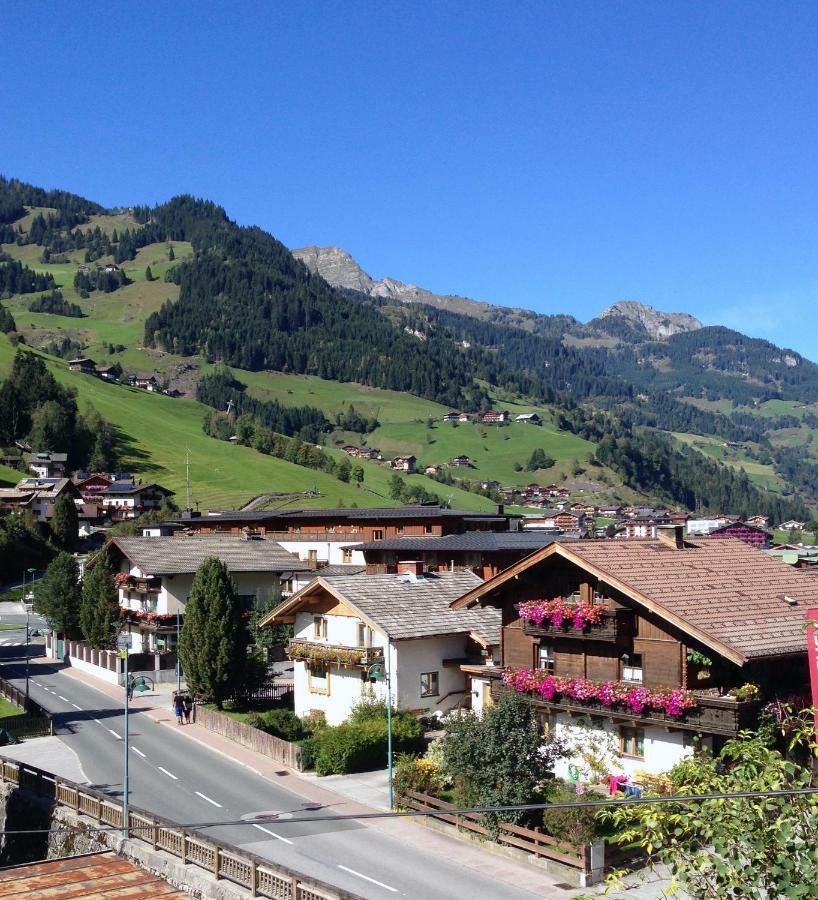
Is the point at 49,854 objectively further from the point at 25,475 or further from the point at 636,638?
the point at 25,475

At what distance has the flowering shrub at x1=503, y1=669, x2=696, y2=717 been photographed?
1173 inches

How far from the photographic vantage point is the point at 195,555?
7075 cm

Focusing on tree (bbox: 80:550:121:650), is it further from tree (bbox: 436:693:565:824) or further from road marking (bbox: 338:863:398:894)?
road marking (bbox: 338:863:398:894)

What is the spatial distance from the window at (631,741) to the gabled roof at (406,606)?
11.4 m

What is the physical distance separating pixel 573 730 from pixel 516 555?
99.9 feet

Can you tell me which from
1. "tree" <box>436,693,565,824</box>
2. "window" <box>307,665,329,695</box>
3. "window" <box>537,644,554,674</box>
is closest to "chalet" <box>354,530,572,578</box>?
"window" <box>307,665,329,695</box>

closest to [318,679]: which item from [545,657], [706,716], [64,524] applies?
[545,657]

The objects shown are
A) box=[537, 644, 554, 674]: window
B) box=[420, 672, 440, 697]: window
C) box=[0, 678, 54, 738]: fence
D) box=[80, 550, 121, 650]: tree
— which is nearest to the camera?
box=[537, 644, 554, 674]: window

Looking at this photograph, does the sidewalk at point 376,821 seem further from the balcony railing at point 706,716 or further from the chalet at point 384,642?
the balcony railing at point 706,716

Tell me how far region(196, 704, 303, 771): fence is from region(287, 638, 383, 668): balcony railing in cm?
404

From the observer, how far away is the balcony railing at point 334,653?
42594mm

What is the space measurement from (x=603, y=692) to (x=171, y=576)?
41.8m

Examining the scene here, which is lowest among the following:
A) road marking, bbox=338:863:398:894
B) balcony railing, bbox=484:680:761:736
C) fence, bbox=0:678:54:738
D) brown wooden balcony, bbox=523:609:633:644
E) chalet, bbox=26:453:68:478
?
road marking, bbox=338:863:398:894

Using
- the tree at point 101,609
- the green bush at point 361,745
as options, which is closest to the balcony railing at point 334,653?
the green bush at point 361,745
